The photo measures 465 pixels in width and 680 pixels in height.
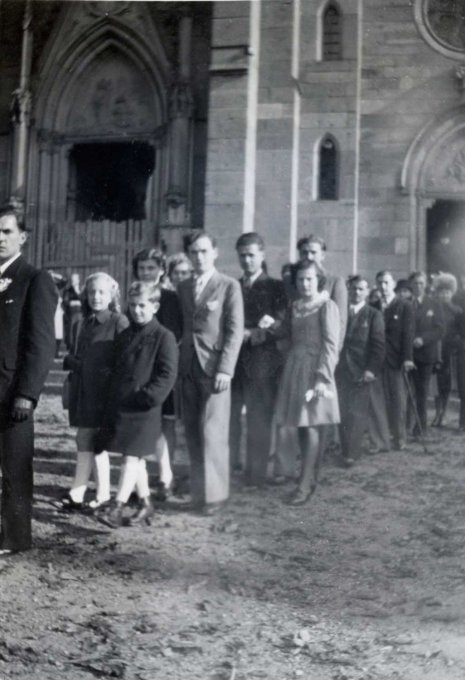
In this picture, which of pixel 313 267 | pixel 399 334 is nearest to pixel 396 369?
pixel 399 334

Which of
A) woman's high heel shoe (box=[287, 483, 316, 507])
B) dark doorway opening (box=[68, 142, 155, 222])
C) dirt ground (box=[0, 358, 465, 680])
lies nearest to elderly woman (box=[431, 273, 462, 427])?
dirt ground (box=[0, 358, 465, 680])

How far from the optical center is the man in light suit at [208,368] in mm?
4816

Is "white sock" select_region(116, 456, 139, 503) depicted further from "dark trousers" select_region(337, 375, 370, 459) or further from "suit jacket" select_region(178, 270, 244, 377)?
"dark trousers" select_region(337, 375, 370, 459)

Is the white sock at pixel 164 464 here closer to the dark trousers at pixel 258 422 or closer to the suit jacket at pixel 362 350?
the dark trousers at pixel 258 422

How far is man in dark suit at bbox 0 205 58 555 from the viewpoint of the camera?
386cm

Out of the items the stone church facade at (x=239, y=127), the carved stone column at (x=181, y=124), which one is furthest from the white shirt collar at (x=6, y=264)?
the carved stone column at (x=181, y=124)

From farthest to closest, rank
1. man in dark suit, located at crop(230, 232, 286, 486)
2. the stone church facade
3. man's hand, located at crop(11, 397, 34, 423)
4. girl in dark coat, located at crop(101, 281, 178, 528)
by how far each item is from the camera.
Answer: the stone church facade
man in dark suit, located at crop(230, 232, 286, 486)
girl in dark coat, located at crop(101, 281, 178, 528)
man's hand, located at crop(11, 397, 34, 423)

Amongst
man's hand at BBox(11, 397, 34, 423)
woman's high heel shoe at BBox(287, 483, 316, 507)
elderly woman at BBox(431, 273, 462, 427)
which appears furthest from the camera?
elderly woman at BBox(431, 273, 462, 427)

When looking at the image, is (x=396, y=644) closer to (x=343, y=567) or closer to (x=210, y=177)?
(x=343, y=567)

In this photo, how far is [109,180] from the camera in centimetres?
1611

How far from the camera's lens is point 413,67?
40.0 feet

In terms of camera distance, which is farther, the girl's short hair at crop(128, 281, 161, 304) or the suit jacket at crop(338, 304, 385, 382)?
the suit jacket at crop(338, 304, 385, 382)

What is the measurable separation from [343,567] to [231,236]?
6.17 metres

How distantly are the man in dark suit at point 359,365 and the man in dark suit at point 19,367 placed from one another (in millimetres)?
3213
